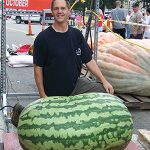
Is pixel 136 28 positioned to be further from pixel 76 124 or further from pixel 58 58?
pixel 76 124

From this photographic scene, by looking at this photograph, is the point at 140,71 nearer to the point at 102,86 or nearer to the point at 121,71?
the point at 121,71

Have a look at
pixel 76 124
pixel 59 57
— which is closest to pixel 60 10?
pixel 59 57

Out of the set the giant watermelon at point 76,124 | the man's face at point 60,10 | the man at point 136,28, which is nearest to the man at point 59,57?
the man's face at point 60,10

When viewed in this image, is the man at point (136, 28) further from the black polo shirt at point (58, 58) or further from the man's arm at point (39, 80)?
the man's arm at point (39, 80)

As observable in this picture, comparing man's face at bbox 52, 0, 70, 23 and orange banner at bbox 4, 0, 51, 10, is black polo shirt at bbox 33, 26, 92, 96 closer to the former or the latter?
man's face at bbox 52, 0, 70, 23

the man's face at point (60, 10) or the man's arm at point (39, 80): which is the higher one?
the man's face at point (60, 10)

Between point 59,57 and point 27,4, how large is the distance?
9.41 ft

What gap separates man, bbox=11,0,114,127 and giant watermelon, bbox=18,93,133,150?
80 centimetres

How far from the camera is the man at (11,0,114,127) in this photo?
448 cm

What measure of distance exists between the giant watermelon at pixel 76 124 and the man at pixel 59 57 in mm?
800

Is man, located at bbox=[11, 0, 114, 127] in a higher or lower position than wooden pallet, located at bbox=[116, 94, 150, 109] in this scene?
higher

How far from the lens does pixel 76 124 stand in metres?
3.54

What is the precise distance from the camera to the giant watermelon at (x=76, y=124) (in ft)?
11.6

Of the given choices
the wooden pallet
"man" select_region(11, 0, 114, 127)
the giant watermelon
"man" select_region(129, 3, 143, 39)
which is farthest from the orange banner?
"man" select_region(129, 3, 143, 39)
